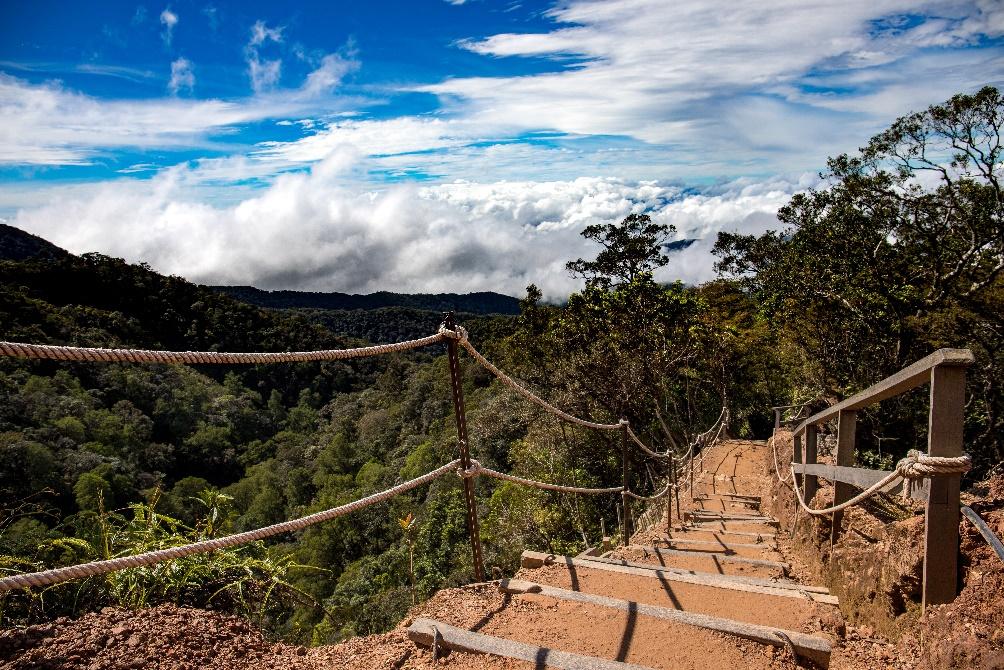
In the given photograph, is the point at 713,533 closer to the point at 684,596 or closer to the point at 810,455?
the point at 810,455

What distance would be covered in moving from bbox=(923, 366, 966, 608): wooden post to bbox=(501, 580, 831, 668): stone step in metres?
0.53

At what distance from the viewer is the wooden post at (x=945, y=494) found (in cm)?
226

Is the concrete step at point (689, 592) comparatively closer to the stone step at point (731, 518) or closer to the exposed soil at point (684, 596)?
the exposed soil at point (684, 596)

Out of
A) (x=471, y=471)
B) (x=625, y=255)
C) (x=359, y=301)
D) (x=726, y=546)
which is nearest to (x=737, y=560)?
(x=726, y=546)

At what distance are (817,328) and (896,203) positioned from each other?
2964 mm

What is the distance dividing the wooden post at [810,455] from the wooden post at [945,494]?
2.51 m

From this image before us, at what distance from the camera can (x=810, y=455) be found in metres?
4.71

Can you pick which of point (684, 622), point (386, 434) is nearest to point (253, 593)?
point (684, 622)

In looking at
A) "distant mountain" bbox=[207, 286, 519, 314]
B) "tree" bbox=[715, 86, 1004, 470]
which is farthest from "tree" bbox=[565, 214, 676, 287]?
"distant mountain" bbox=[207, 286, 519, 314]

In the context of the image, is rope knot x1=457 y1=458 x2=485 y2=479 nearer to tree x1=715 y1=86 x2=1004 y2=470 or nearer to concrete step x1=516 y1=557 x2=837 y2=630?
concrete step x1=516 y1=557 x2=837 y2=630

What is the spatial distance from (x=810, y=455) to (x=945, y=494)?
2580mm

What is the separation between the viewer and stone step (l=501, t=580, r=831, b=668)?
2322 mm

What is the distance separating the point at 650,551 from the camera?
5.11 m

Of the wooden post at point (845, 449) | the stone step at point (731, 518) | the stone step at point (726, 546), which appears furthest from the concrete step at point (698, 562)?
the stone step at point (731, 518)
